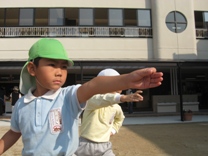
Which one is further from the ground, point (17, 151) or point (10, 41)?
point (10, 41)

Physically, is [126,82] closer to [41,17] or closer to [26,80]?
[26,80]

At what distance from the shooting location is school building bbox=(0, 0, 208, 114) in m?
16.0

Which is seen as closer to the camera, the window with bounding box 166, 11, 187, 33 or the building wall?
the building wall

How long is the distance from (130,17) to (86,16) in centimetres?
284

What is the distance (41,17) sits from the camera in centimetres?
1644

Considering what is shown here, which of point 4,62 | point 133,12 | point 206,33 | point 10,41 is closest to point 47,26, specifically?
point 10,41

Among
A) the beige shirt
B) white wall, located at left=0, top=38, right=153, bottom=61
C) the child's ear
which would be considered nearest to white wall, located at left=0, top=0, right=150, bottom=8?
white wall, located at left=0, top=38, right=153, bottom=61

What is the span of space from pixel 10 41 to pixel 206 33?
12624 mm

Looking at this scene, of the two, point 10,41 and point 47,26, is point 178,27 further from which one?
point 10,41

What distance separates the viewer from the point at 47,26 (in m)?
16.1

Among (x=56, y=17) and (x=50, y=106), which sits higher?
(x=56, y=17)

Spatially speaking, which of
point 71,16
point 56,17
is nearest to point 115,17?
point 71,16

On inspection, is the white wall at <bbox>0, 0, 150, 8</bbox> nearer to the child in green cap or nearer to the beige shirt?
the beige shirt

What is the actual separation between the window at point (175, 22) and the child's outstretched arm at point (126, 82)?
1604 cm
